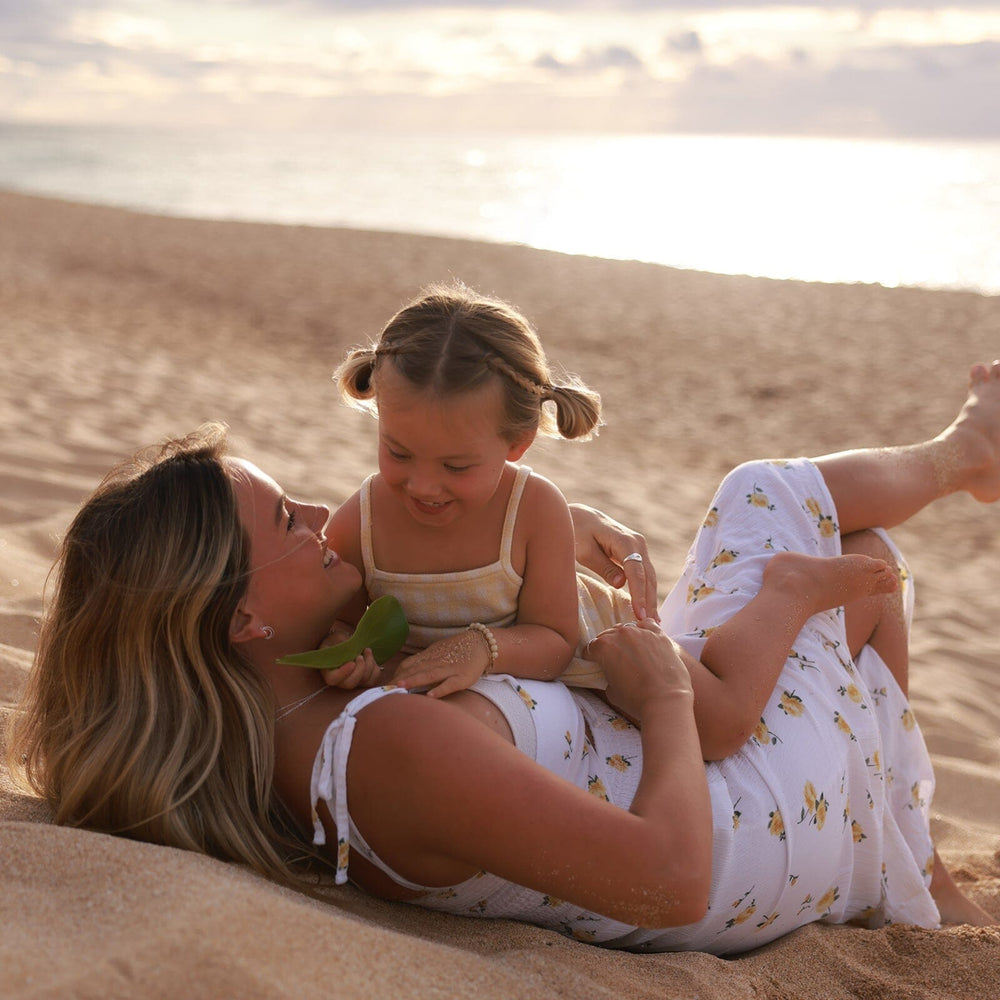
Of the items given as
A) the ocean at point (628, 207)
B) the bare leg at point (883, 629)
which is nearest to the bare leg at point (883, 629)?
the bare leg at point (883, 629)

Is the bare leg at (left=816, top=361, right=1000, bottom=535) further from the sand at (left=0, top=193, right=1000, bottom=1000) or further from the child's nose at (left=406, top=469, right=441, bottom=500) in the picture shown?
the child's nose at (left=406, top=469, right=441, bottom=500)

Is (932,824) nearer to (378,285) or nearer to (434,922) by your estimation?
(434,922)

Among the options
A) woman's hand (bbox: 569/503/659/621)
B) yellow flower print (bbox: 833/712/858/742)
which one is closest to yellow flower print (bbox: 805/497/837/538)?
woman's hand (bbox: 569/503/659/621)

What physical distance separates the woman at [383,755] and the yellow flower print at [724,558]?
41 centimetres

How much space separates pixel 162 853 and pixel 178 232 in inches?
733

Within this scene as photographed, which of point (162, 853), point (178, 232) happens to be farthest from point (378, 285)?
point (162, 853)

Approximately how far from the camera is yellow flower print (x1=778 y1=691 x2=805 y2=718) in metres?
2.57

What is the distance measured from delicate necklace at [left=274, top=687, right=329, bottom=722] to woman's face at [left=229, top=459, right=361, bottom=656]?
0.10 metres

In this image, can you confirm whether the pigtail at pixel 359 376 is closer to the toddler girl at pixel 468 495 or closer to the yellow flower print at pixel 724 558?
the toddler girl at pixel 468 495

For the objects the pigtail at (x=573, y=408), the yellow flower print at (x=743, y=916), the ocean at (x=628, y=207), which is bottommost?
the yellow flower print at (x=743, y=916)

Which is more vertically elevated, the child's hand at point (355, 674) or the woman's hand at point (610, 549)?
the woman's hand at point (610, 549)

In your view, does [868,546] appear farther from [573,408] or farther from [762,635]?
[573,408]

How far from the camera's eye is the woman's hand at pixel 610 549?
2.85 m

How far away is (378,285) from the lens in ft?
48.2
